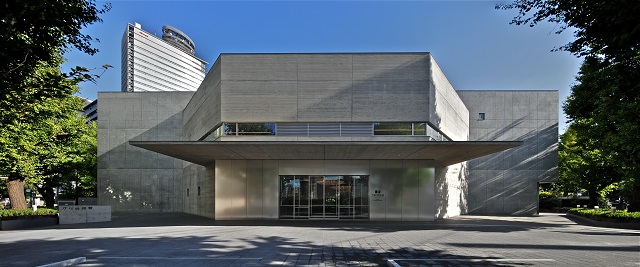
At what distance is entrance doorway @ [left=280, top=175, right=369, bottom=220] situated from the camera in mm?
24094

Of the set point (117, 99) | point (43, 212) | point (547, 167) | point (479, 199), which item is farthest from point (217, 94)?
point (547, 167)

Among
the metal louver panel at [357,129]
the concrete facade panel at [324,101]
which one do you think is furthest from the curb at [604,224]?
the concrete facade panel at [324,101]

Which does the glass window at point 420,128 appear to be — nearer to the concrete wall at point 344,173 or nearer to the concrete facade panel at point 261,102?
the concrete wall at point 344,173

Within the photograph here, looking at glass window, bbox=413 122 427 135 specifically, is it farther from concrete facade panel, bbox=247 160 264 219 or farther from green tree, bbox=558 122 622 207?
green tree, bbox=558 122 622 207

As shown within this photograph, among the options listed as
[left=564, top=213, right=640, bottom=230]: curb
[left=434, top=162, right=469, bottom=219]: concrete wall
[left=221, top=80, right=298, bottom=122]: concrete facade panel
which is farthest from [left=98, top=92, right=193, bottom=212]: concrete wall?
[left=564, top=213, right=640, bottom=230]: curb

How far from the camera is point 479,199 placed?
35062 mm

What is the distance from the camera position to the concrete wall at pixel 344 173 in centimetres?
2397

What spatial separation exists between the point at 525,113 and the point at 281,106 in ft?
73.7

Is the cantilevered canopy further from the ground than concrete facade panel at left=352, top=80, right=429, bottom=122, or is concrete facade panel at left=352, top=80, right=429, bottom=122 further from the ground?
concrete facade panel at left=352, top=80, right=429, bottom=122

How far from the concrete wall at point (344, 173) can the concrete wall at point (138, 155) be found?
1504 cm

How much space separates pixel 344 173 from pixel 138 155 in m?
21.7

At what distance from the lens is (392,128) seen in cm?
2169

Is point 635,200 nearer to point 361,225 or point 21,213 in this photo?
point 361,225

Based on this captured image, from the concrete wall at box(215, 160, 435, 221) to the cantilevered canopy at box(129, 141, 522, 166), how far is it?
740mm
